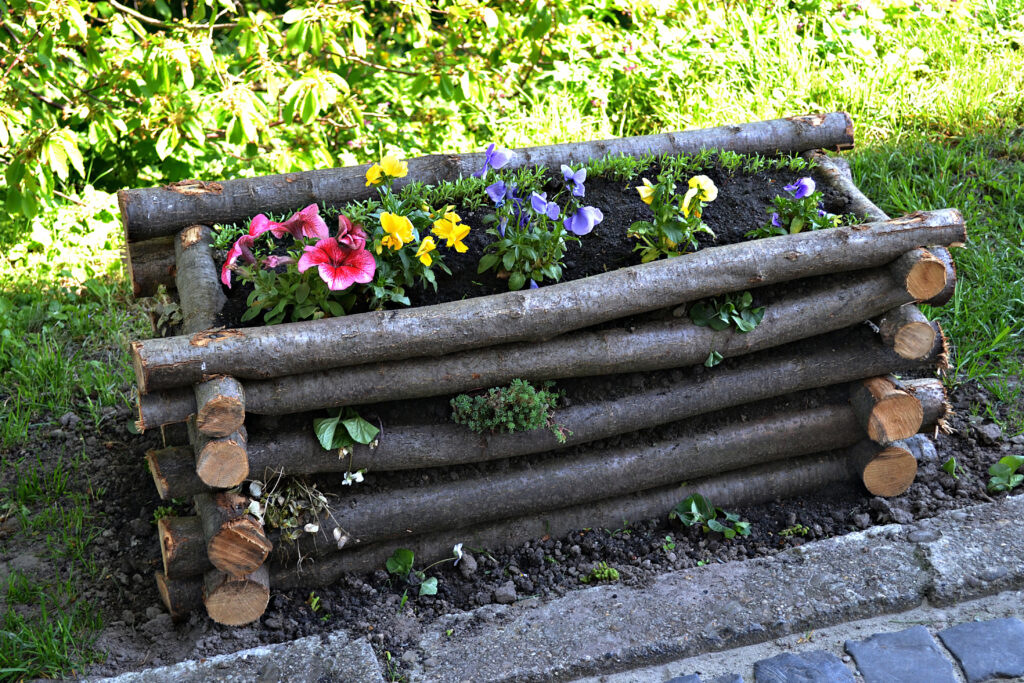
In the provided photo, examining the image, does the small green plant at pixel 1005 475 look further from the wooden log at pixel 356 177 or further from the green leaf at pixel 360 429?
the green leaf at pixel 360 429

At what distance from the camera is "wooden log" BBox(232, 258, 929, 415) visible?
2.83 metres

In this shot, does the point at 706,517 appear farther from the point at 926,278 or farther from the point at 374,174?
the point at 374,174

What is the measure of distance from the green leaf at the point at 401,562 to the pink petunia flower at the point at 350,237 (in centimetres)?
103

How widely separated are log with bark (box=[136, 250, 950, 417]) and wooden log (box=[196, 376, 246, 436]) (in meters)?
0.09

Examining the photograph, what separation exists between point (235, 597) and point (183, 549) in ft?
0.73

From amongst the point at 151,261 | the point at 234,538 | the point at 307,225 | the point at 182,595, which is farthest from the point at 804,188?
the point at 182,595

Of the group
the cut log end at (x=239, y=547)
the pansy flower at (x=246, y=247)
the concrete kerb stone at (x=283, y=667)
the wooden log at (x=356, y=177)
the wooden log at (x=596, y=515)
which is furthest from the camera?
the wooden log at (x=356, y=177)

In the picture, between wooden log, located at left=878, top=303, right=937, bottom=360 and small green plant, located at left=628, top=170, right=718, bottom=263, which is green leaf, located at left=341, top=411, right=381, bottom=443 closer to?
small green plant, located at left=628, top=170, right=718, bottom=263

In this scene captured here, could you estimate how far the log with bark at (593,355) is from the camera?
9.29 ft

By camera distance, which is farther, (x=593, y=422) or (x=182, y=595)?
(x=593, y=422)

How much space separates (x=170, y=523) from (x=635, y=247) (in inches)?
71.7

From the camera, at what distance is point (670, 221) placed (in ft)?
10.6

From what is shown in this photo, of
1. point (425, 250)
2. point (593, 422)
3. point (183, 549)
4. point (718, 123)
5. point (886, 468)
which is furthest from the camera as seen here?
point (718, 123)

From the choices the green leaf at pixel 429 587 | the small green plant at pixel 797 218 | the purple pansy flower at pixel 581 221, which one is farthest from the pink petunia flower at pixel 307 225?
the small green plant at pixel 797 218
